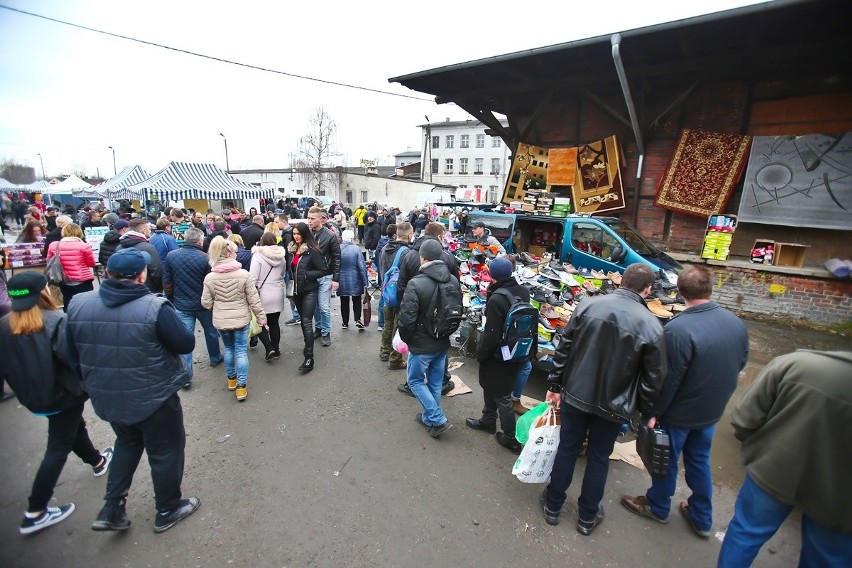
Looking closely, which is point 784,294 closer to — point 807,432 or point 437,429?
point 807,432

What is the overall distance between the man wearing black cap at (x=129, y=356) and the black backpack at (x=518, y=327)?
228cm

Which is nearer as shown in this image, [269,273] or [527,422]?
[527,422]

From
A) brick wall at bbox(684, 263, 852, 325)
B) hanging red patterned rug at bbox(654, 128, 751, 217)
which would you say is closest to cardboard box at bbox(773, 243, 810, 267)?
brick wall at bbox(684, 263, 852, 325)

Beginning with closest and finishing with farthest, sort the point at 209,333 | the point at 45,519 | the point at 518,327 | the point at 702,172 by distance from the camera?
the point at 45,519
the point at 518,327
the point at 209,333
the point at 702,172

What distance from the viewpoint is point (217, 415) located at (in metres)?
3.93

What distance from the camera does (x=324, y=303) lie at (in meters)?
5.58

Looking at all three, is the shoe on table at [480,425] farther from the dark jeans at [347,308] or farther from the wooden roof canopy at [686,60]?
the wooden roof canopy at [686,60]

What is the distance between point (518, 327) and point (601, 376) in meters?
0.83

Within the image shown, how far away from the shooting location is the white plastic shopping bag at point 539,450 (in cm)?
267

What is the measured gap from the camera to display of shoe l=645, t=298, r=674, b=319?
4547 mm

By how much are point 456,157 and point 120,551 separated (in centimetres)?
4651

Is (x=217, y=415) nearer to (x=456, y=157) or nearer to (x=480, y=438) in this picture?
(x=480, y=438)

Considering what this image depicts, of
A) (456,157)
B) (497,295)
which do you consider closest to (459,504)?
(497,295)

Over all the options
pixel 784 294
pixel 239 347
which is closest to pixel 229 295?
pixel 239 347
